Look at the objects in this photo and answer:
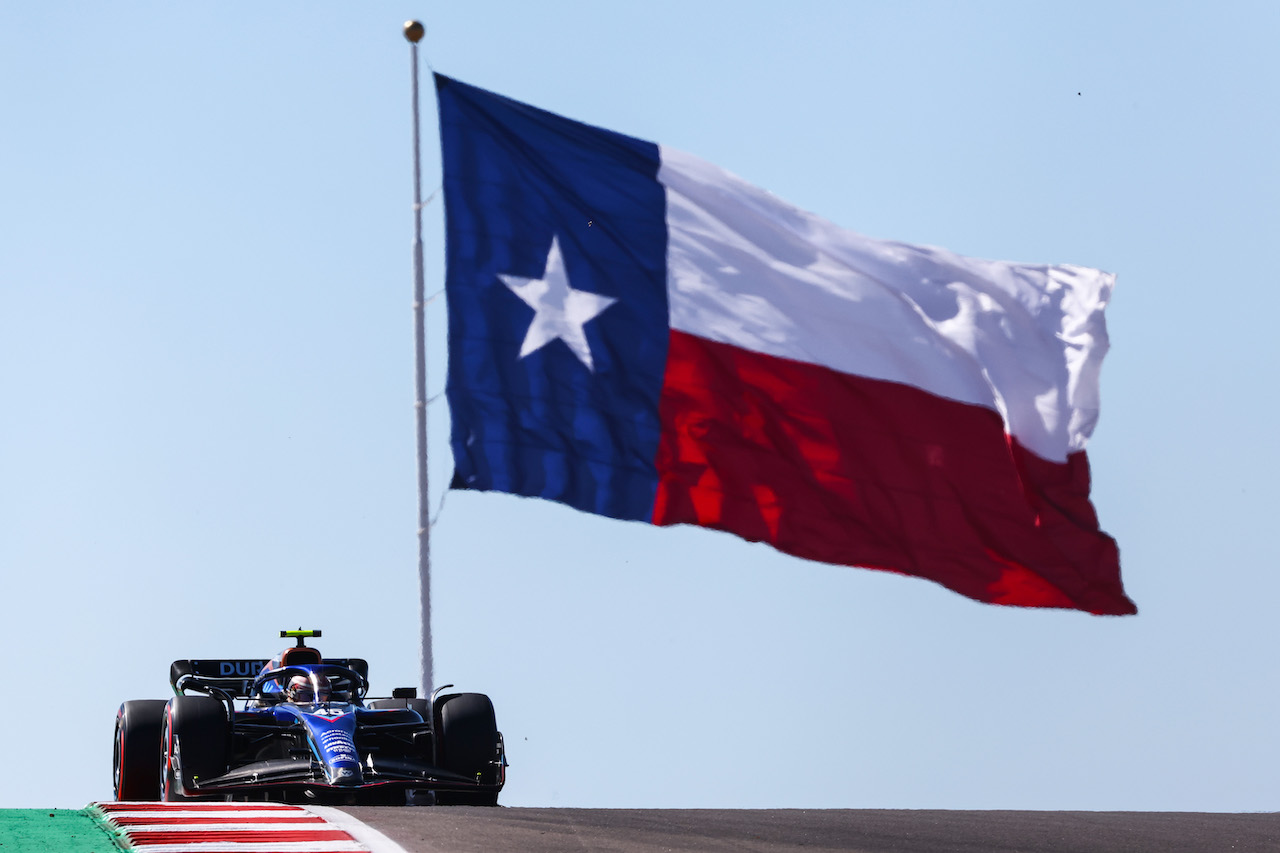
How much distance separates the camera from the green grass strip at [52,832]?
10.7 meters

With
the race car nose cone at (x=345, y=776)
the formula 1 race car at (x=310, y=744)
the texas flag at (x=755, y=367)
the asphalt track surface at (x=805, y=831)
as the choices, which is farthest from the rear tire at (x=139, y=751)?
the asphalt track surface at (x=805, y=831)

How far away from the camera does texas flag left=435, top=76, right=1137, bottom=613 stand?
58.1 ft

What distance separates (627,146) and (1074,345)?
480 cm

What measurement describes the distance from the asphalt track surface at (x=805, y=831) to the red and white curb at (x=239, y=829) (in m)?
0.25

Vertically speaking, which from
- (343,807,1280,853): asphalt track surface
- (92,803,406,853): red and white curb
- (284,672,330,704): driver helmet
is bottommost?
(343,807,1280,853): asphalt track surface

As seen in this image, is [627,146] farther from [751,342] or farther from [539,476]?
[539,476]

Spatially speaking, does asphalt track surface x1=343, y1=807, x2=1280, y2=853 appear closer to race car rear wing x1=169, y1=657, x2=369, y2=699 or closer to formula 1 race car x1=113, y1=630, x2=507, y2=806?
formula 1 race car x1=113, y1=630, x2=507, y2=806

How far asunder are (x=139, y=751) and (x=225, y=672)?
9.18ft

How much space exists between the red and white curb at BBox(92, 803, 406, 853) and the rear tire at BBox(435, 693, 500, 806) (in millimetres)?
4847

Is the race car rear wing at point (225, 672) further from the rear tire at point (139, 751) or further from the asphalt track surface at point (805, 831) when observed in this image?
the asphalt track surface at point (805, 831)

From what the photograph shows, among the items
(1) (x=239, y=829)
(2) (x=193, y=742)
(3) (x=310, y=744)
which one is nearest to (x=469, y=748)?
(3) (x=310, y=744)

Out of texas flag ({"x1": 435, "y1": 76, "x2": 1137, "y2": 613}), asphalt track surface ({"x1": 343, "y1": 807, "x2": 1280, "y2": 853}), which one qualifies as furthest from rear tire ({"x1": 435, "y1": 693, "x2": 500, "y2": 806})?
asphalt track surface ({"x1": 343, "y1": 807, "x2": 1280, "y2": 853})

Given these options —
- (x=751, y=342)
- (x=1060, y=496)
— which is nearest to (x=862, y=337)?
(x=751, y=342)

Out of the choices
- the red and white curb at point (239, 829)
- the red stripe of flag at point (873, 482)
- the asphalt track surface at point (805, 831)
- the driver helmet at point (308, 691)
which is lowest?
the asphalt track surface at point (805, 831)
